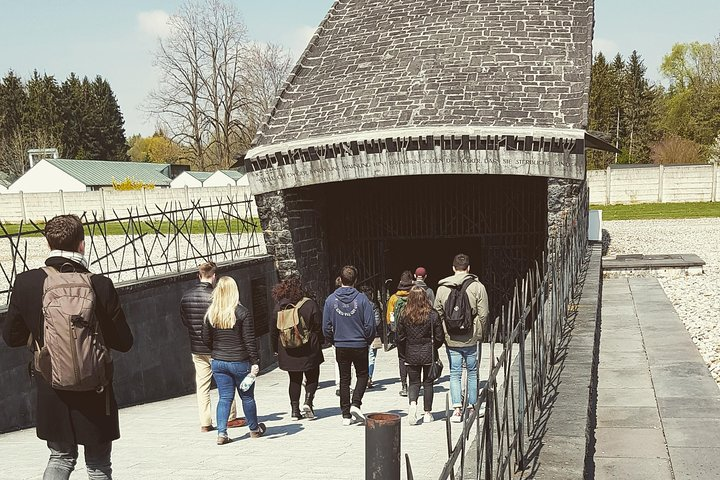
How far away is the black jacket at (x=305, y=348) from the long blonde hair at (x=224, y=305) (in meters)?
1.03

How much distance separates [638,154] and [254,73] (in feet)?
122

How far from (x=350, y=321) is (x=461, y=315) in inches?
47.7

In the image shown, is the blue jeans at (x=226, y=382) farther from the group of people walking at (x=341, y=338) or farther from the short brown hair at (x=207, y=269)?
the short brown hair at (x=207, y=269)

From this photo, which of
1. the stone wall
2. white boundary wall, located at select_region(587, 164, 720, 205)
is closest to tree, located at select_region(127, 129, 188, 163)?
white boundary wall, located at select_region(587, 164, 720, 205)

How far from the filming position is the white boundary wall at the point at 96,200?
41.0m

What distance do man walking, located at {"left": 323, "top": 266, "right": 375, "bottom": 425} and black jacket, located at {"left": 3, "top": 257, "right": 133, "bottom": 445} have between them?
12.1 feet

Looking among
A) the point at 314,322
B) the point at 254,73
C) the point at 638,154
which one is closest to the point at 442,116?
the point at 314,322

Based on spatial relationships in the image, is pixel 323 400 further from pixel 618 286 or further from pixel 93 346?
pixel 618 286

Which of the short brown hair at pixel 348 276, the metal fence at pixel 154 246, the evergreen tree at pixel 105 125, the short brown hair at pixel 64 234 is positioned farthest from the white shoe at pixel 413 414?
the evergreen tree at pixel 105 125

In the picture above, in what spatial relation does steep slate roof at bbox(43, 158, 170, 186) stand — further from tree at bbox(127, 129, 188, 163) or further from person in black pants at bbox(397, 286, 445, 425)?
person in black pants at bbox(397, 286, 445, 425)

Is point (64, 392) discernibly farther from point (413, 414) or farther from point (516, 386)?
point (413, 414)

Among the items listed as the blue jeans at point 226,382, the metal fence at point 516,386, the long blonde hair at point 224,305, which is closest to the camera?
the metal fence at point 516,386

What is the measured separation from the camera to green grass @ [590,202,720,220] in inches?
1299

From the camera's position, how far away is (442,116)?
13211 millimetres
